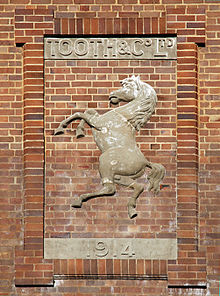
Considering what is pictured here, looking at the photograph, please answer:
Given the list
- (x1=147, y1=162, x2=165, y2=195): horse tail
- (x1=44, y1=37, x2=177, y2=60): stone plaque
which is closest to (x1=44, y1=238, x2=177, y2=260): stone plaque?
(x1=147, y1=162, x2=165, y2=195): horse tail

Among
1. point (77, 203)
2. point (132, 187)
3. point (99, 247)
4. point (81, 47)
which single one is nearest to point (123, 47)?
point (81, 47)

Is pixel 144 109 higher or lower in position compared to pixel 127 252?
higher

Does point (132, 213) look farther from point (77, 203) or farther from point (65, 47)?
point (65, 47)

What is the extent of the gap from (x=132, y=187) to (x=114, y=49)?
5.63 ft

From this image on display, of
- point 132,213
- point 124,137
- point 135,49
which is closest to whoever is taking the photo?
point 132,213

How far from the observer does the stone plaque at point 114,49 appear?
9.57 meters

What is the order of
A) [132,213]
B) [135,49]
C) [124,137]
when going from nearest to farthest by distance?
[132,213] → [124,137] → [135,49]

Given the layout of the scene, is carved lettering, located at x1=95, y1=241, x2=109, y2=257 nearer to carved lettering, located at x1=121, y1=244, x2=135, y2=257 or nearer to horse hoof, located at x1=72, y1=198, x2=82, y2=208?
carved lettering, located at x1=121, y1=244, x2=135, y2=257

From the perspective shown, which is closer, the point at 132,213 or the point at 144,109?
the point at 132,213

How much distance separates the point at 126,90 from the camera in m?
9.50

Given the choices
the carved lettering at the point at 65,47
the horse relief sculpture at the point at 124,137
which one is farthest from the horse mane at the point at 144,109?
the carved lettering at the point at 65,47

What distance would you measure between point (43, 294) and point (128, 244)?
1187 millimetres

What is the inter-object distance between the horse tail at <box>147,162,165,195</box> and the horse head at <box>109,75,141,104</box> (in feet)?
2.90

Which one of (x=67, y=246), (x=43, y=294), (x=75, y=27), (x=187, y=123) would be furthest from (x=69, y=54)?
(x=43, y=294)
